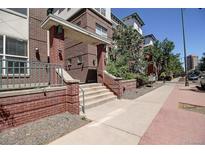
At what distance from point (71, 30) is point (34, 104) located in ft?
14.1

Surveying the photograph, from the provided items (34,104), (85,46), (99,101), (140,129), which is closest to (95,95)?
(99,101)

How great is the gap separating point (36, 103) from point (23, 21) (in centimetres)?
572

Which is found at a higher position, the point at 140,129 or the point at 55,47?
the point at 55,47

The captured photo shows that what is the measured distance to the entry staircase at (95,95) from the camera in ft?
22.1

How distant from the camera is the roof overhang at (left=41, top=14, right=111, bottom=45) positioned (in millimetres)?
6258

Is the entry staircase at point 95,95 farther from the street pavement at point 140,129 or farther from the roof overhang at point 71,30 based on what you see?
the roof overhang at point 71,30

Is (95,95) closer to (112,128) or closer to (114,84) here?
(114,84)

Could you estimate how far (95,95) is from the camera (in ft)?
25.1

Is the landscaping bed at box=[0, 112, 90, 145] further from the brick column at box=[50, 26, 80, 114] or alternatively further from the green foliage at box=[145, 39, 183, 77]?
the green foliage at box=[145, 39, 183, 77]

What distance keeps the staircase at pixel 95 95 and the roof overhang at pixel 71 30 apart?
2.80 meters

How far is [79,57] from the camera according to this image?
14.5m

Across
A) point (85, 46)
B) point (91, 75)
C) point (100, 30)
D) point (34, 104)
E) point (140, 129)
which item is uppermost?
point (100, 30)


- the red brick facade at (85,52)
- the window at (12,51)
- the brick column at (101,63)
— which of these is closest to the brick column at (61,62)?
the window at (12,51)
